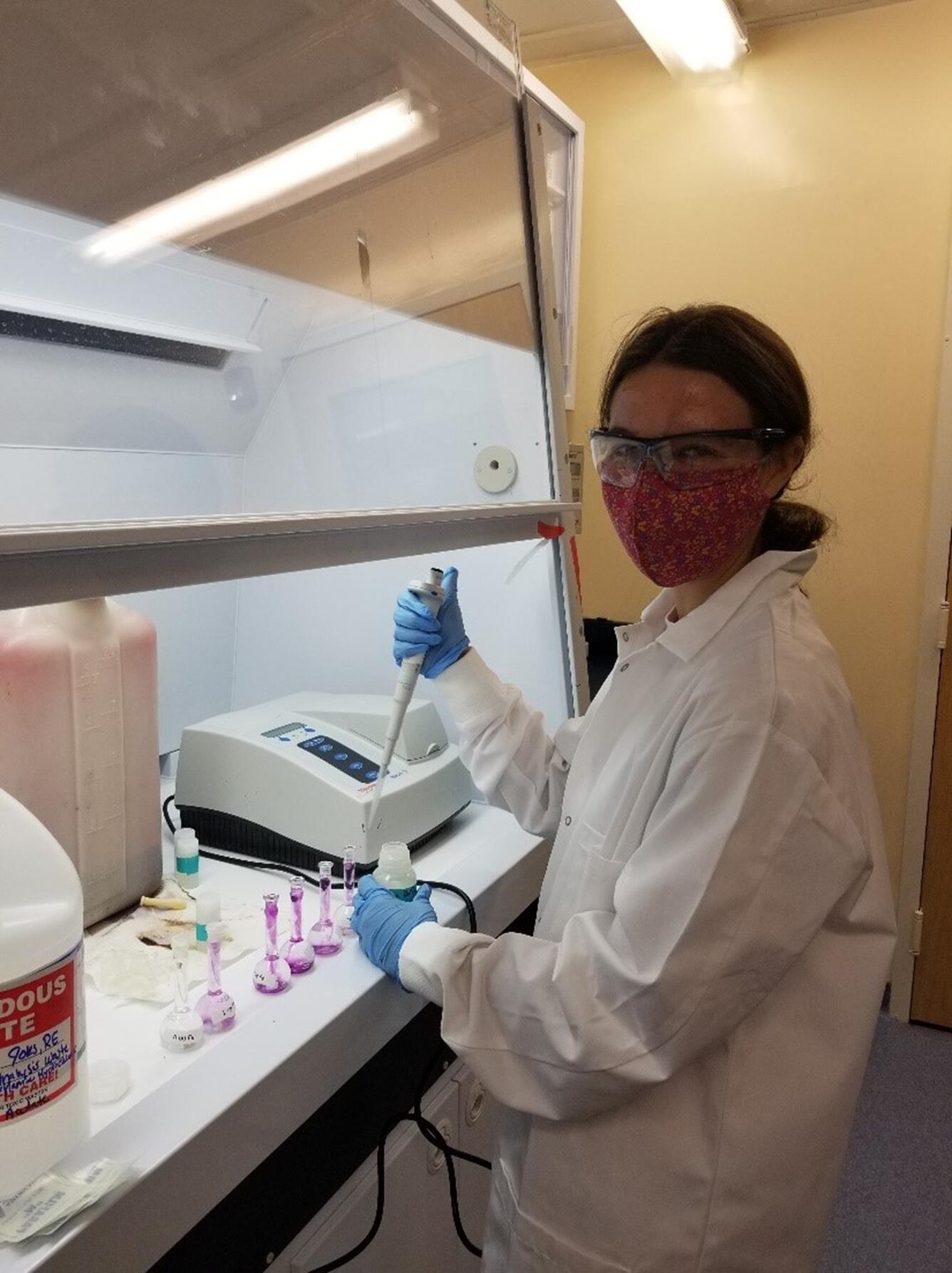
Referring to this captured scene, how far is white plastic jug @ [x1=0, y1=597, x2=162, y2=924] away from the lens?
1040 mm

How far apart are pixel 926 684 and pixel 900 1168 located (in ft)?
4.02

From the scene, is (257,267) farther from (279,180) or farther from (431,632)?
(431,632)

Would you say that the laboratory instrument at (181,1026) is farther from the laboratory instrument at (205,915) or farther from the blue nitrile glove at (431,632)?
the blue nitrile glove at (431,632)

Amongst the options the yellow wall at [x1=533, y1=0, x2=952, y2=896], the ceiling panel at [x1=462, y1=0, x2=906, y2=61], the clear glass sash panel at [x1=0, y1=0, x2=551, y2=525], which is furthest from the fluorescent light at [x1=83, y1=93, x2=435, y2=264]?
the yellow wall at [x1=533, y1=0, x2=952, y2=896]

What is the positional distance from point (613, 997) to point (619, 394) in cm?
69

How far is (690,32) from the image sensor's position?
2.38 metres

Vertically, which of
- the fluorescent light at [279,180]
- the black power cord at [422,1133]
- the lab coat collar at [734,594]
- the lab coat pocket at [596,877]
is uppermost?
the fluorescent light at [279,180]

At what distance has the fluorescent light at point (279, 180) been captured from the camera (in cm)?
94

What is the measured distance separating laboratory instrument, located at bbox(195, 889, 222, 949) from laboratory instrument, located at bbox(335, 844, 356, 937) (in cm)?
15

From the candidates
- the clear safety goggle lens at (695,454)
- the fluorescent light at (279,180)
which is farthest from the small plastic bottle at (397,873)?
the fluorescent light at (279,180)

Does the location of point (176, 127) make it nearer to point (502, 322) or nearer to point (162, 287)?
point (162, 287)

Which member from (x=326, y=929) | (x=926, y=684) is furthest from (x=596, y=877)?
(x=926, y=684)

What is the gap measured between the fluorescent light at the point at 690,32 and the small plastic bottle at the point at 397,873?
6.67 feet

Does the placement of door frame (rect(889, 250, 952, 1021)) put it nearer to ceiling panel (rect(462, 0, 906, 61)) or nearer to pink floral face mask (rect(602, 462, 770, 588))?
ceiling panel (rect(462, 0, 906, 61))
